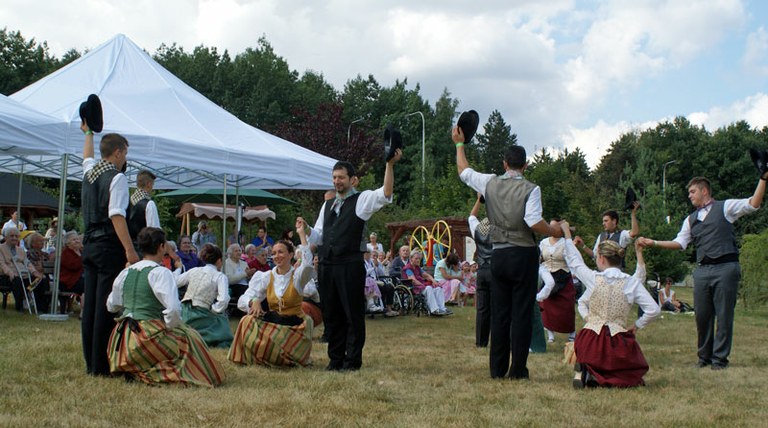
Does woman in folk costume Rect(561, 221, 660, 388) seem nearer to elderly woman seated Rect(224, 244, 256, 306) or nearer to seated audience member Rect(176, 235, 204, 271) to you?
elderly woman seated Rect(224, 244, 256, 306)

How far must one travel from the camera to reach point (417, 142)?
53.7 m

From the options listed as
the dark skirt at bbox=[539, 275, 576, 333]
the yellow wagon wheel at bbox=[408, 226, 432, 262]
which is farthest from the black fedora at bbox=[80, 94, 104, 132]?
the yellow wagon wheel at bbox=[408, 226, 432, 262]

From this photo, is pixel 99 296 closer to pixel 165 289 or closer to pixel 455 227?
pixel 165 289

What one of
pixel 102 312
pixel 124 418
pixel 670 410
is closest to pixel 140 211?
pixel 102 312

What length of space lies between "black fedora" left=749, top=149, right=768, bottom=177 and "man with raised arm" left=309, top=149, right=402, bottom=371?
10.5 ft

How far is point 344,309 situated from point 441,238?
1739 centimetres

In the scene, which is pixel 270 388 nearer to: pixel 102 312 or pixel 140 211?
pixel 102 312

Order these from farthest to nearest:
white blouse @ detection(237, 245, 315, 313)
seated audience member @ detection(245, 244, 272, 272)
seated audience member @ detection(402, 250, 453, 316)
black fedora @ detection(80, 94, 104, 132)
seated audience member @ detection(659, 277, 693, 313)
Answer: seated audience member @ detection(659, 277, 693, 313)
seated audience member @ detection(402, 250, 453, 316)
seated audience member @ detection(245, 244, 272, 272)
white blouse @ detection(237, 245, 315, 313)
black fedora @ detection(80, 94, 104, 132)

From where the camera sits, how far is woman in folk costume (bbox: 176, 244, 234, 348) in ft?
26.4

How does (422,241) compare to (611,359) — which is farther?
(422,241)

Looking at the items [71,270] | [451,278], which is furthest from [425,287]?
[71,270]

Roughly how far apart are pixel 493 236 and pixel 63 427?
3.37 meters

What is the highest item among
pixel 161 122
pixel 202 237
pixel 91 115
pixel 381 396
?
pixel 161 122

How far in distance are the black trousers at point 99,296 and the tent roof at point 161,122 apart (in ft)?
12.7
